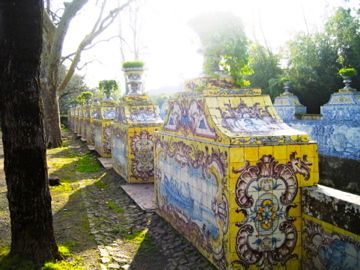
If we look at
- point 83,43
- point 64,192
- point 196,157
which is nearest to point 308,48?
point 83,43

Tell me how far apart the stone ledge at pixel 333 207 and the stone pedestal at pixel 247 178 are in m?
0.12

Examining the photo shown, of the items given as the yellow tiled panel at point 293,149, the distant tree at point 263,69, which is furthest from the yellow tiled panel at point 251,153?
the distant tree at point 263,69

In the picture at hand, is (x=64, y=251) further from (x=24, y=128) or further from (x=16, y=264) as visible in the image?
(x=24, y=128)

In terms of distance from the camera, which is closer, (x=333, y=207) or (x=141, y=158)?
(x=333, y=207)

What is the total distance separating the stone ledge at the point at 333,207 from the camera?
121 inches

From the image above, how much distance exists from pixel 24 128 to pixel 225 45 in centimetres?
235

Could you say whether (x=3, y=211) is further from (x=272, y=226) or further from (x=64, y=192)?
(x=272, y=226)

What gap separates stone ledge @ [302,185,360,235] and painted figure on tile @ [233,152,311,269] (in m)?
0.15

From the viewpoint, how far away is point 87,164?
37.1ft

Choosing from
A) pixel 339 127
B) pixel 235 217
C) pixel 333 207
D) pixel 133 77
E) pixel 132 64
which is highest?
pixel 132 64

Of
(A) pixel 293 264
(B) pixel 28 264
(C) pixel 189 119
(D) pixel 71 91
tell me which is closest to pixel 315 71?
(C) pixel 189 119

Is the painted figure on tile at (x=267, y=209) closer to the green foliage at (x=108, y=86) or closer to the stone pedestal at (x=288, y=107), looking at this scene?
the stone pedestal at (x=288, y=107)

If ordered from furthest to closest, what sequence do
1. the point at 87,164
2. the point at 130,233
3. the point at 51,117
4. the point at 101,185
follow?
the point at 51,117, the point at 87,164, the point at 101,185, the point at 130,233

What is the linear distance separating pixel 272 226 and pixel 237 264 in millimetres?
483
